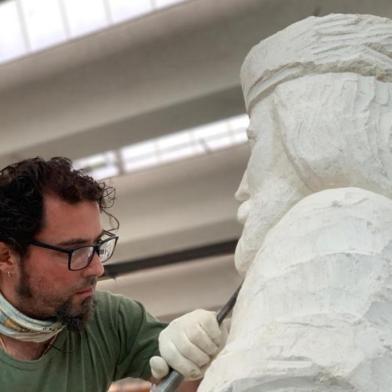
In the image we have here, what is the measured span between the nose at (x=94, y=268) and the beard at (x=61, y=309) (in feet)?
0.09

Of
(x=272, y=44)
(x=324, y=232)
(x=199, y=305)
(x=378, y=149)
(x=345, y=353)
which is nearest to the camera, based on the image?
(x=345, y=353)

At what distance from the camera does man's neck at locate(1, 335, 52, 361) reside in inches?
82.4

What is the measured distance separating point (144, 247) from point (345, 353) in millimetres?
4861

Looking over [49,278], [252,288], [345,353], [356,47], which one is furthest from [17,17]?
[345,353]

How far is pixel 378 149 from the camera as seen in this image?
1673 mm

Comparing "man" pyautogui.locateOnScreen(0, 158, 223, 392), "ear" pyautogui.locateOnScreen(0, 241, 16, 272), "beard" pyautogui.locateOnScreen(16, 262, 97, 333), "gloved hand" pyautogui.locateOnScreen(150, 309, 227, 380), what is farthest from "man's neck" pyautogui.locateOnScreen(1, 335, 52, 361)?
"gloved hand" pyautogui.locateOnScreen(150, 309, 227, 380)

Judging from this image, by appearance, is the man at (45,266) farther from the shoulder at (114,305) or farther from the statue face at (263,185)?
the statue face at (263,185)

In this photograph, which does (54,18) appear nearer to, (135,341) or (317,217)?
(135,341)

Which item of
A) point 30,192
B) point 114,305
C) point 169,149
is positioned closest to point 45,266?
point 30,192

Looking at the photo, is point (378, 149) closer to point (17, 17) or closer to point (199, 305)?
point (17, 17)

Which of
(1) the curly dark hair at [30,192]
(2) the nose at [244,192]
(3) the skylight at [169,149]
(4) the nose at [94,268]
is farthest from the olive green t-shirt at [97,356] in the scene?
(3) the skylight at [169,149]

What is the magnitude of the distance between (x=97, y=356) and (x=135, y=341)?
0.16 metres

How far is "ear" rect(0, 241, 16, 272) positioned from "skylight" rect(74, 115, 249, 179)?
10.0ft

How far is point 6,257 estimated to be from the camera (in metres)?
2.06
